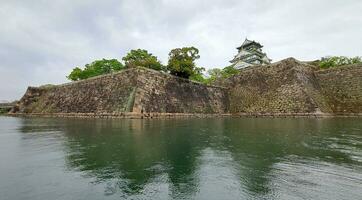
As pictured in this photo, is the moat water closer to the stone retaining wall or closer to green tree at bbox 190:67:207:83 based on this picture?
the stone retaining wall

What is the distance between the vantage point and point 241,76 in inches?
1335

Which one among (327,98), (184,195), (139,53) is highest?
(139,53)

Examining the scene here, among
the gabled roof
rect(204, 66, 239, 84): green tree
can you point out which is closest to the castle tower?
the gabled roof

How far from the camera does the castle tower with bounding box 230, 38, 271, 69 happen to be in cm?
5291

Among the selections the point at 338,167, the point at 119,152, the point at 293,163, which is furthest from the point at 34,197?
the point at 338,167

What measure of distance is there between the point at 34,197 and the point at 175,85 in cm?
2444

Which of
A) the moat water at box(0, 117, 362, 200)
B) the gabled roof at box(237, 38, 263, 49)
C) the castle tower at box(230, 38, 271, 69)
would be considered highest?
the gabled roof at box(237, 38, 263, 49)

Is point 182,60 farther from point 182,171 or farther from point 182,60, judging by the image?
point 182,171

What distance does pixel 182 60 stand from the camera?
1115 inches

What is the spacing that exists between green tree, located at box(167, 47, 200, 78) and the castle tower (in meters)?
26.6

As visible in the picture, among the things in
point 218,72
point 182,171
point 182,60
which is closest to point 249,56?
point 218,72

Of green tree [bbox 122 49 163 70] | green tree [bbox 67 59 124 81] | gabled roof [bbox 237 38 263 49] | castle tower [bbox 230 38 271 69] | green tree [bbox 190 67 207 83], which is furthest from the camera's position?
gabled roof [bbox 237 38 263 49]

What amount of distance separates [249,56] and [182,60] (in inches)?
1143

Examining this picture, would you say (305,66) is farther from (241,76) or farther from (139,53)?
(139,53)
